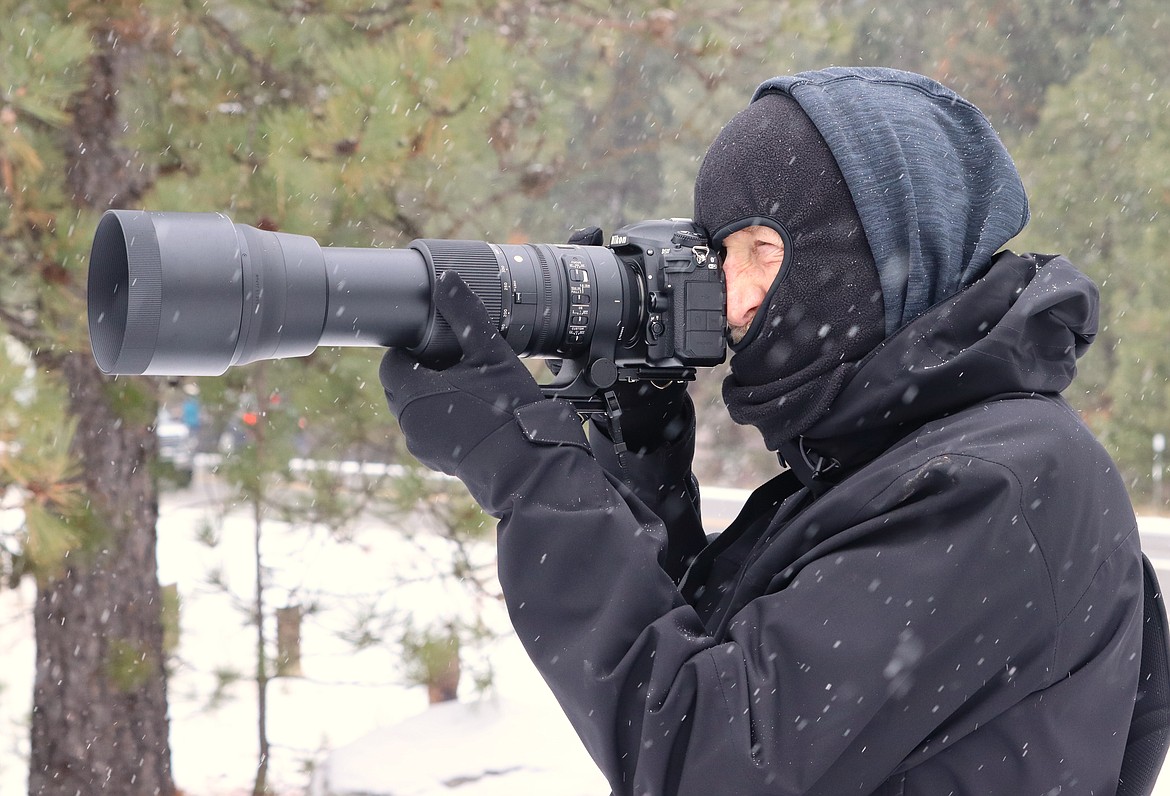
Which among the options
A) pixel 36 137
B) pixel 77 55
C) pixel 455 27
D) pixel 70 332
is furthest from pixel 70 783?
pixel 455 27

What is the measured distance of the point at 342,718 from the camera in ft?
14.8

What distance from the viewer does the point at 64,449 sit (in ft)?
5.77

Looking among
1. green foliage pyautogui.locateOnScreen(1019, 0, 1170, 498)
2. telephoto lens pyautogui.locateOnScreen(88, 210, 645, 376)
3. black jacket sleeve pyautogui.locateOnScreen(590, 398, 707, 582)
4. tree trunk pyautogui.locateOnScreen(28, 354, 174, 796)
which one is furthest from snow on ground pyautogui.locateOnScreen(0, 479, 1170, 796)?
green foliage pyautogui.locateOnScreen(1019, 0, 1170, 498)

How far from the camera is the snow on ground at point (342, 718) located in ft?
10.5

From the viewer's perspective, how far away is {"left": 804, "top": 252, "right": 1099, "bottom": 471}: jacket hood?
3.22 feet

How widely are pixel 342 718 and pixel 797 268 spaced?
391 centimetres

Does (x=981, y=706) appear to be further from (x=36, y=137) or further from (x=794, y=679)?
(x=36, y=137)

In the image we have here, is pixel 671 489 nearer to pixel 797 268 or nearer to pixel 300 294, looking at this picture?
pixel 797 268

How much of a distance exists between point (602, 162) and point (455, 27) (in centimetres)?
62

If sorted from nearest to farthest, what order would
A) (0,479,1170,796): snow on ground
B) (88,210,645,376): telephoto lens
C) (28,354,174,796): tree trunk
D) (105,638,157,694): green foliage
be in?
(88,210,645,376): telephoto lens → (105,638,157,694): green foliage → (28,354,174,796): tree trunk → (0,479,1170,796): snow on ground

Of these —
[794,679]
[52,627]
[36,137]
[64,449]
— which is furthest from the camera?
[52,627]

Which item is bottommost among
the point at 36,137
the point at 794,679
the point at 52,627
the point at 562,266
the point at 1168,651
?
the point at 52,627

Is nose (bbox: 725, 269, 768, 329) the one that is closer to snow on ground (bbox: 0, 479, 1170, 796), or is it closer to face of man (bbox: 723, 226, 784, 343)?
face of man (bbox: 723, 226, 784, 343)

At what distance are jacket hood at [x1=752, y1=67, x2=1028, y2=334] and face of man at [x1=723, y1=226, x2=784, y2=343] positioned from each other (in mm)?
128
